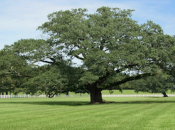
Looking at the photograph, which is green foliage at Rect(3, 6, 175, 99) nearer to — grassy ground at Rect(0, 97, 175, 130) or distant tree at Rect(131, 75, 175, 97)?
grassy ground at Rect(0, 97, 175, 130)

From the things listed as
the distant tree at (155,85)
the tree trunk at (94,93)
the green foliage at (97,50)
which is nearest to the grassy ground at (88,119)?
the green foliage at (97,50)

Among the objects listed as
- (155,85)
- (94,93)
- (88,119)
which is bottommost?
(88,119)

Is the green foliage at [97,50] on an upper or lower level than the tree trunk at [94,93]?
upper

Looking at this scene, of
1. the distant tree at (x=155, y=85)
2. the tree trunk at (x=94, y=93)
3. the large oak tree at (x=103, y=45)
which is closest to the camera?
the large oak tree at (x=103, y=45)

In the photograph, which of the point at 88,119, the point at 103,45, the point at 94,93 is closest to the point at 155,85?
the point at 94,93

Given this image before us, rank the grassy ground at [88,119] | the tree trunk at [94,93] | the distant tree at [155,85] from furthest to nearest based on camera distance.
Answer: the distant tree at [155,85]
the tree trunk at [94,93]
the grassy ground at [88,119]

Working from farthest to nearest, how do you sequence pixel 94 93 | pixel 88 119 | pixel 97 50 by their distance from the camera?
pixel 94 93, pixel 97 50, pixel 88 119

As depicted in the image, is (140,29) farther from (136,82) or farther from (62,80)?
(136,82)

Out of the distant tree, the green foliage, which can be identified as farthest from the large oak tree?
the distant tree

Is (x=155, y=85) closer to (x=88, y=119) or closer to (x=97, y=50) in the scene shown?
(x=97, y=50)

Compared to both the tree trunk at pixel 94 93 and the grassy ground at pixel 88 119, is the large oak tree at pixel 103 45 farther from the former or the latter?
the grassy ground at pixel 88 119

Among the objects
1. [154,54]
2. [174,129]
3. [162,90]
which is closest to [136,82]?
[162,90]

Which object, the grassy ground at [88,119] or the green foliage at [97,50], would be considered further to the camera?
the green foliage at [97,50]

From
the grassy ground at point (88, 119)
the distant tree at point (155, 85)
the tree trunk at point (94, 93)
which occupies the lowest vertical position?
the grassy ground at point (88, 119)
